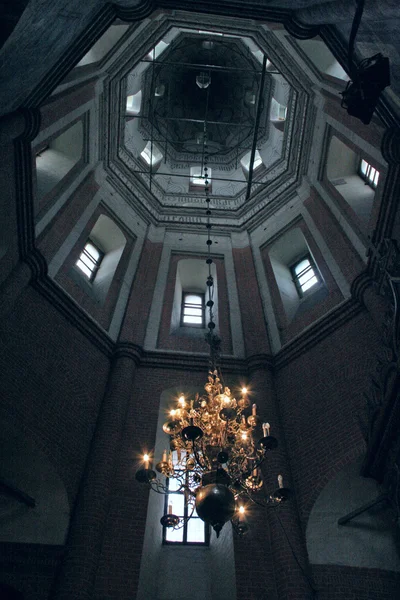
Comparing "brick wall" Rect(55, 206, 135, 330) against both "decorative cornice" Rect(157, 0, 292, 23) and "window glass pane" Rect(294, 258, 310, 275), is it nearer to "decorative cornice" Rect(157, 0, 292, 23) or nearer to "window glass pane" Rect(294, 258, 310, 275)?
"window glass pane" Rect(294, 258, 310, 275)

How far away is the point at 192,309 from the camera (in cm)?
1391

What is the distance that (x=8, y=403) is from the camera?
7.92 meters

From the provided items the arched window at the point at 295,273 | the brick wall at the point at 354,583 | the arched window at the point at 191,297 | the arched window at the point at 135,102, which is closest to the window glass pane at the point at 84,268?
the arched window at the point at 191,297

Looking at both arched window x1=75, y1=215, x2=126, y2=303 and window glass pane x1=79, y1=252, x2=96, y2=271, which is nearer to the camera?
arched window x1=75, y1=215, x2=126, y2=303

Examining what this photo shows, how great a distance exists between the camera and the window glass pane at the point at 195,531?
874 centimetres

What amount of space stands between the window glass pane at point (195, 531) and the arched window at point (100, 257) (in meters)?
5.82

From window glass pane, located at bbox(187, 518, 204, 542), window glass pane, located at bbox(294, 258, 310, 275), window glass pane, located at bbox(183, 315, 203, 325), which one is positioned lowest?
window glass pane, located at bbox(187, 518, 204, 542)

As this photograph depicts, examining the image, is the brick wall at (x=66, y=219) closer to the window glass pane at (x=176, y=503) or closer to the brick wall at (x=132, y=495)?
the brick wall at (x=132, y=495)

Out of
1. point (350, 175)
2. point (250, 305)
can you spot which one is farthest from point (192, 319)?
point (350, 175)

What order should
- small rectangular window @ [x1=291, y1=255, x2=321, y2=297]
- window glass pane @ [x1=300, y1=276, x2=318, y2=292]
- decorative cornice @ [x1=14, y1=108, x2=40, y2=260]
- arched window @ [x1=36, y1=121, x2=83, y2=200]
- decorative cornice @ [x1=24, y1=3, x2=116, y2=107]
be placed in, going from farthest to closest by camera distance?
small rectangular window @ [x1=291, y1=255, x2=321, y2=297], window glass pane @ [x1=300, y1=276, x2=318, y2=292], arched window @ [x1=36, y1=121, x2=83, y2=200], decorative cornice @ [x1=14, y1=108, x2=40, y2=260], decorative cornice @ [x1=24, y1=3, x2=116, y2=107]

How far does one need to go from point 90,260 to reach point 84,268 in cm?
58

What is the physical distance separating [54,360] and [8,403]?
153 centimetres

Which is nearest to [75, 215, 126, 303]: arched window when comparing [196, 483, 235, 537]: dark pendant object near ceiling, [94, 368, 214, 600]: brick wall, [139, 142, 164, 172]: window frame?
[94, 368, 214, 600]: brick wall

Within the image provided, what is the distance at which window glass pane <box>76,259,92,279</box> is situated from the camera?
500 inches
